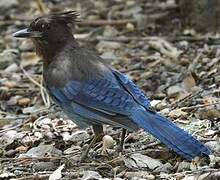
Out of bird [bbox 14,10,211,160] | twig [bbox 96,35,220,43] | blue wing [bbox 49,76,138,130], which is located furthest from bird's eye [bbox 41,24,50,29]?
twig [bbox 96,35,220,43]

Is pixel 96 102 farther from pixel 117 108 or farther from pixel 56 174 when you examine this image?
pixel 56 174

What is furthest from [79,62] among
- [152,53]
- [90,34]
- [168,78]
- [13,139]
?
[90,34]

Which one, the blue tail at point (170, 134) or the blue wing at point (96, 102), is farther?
the blue wing at point (96, 102)

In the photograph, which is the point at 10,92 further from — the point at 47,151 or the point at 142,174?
the point at 142,174

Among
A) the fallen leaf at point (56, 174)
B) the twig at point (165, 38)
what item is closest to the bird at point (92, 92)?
the fallen leaf at point (56, 174)

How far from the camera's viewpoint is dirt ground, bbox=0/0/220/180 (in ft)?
15.7

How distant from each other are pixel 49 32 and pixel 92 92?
79 cm

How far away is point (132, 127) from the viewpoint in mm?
4781

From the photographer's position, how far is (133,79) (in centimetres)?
713

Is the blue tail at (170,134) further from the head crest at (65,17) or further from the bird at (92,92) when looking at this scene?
the head crest at (65,17)

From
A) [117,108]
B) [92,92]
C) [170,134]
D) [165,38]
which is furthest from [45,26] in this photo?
[165,38]

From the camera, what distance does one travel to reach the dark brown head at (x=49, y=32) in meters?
5.57

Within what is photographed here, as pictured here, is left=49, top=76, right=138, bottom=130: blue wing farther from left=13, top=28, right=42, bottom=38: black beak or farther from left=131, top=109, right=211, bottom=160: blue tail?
left=13, top=28, right=42, bottom=38: black beak

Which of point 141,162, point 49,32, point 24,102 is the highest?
point 49,32
